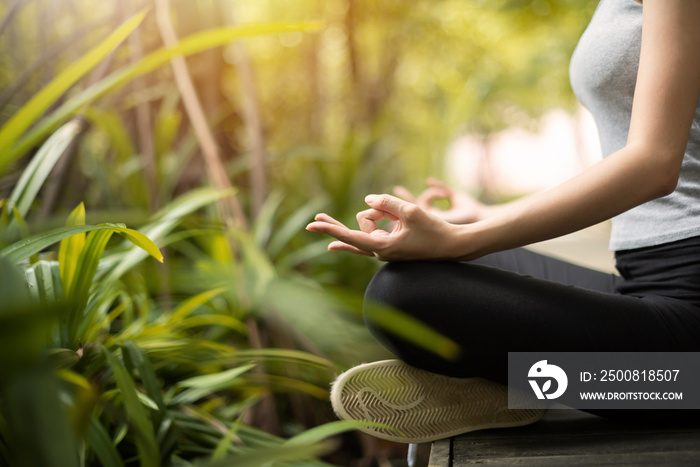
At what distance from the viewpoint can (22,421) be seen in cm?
26

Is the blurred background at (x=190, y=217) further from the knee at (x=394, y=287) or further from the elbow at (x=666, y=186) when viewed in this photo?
the elbow at (x=666, y=186)

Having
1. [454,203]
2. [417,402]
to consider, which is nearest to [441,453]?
[417,402]

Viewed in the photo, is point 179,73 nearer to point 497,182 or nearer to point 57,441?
point 57,441

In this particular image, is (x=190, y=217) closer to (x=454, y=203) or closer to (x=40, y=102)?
(x=454, y=203)

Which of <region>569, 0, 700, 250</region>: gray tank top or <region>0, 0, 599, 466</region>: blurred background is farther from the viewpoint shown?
<region>569, 0, 700, 250</region>: gray tank top

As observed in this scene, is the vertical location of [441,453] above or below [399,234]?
below

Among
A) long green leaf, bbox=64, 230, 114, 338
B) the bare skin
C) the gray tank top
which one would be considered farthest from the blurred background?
the gray tank top

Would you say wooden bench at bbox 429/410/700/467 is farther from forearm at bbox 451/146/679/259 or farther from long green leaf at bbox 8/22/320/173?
long green leaf at bbox 8/22/320/173

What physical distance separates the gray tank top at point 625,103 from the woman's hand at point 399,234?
33 cm

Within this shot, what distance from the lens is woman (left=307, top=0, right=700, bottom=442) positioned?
2.04ft

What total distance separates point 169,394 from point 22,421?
619 mm

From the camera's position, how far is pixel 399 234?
2.16 ft

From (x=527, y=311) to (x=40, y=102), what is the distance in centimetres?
59

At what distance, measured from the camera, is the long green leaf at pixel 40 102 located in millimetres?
480
